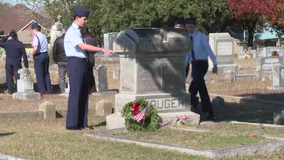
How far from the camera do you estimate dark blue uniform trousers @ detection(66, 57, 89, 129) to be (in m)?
10.6

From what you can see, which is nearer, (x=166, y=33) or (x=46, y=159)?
(x=46, y=159)

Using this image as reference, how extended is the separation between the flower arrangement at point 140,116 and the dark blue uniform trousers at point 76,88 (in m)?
0.90

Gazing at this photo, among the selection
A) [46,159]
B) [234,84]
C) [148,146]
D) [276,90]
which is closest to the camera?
[46,159]

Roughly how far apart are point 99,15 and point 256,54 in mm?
24323

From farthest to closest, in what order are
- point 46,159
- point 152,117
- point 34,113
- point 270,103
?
point 270,103, point 34,113, point 152,117, point 46,159

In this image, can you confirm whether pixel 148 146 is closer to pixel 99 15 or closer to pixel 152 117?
pixel 152 117

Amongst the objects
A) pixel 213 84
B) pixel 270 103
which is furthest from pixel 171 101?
pixel 213 84

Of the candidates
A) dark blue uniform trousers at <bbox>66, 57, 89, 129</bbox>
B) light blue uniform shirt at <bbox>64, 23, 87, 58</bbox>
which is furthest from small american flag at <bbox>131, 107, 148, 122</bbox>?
light blue uniform shirt at <bbox>64, 23, 87, 58</bbox>

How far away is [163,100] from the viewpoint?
423 inches

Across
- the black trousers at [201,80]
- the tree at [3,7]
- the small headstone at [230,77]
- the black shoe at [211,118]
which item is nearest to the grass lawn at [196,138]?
the black shoe at [211,118]

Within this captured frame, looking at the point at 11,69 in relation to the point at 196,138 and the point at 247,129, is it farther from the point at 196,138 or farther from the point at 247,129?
the point at 196,138

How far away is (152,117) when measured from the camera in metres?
10.0

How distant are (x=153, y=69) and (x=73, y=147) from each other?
7.68 ft

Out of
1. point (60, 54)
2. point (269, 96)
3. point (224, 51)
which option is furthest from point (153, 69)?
point (224, 51)
